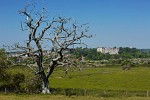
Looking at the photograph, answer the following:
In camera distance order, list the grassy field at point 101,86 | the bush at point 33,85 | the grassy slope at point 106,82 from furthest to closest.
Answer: the grassy slope at point 106,82 < the bush at point 33,85 < the grassy field at point 101,86

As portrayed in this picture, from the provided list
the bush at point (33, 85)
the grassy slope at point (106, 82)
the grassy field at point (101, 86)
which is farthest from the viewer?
the grassy slope at point (106, 82)

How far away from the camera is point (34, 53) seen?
147ft

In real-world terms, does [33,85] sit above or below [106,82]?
above

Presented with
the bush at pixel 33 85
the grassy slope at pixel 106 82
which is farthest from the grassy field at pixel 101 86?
the bush at pixel 33 85

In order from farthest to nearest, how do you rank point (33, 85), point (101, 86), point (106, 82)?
point (106, 82) < point (101, 86) < point (33, 85)

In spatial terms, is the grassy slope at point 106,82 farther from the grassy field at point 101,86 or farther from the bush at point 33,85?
the bush at point 33,85

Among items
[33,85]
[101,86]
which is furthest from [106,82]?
[33,85]

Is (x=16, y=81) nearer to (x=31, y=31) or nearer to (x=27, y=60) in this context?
(x=27, y=60)

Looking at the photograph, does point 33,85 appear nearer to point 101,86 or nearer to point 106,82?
point 101,86

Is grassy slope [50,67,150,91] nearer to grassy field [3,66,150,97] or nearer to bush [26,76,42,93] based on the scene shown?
grassy field [3,66,150,97]

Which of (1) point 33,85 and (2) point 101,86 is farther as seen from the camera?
(2) point 101,86

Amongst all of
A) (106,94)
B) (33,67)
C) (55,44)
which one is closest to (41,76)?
(33,67)

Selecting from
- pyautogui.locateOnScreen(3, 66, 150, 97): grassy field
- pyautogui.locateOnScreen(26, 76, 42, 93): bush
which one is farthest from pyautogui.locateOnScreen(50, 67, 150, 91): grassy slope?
pyautogui.locateOnScreen(26, 76, 42, 93): bush

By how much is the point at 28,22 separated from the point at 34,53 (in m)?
4.12
